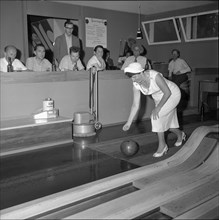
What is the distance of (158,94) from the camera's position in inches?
135

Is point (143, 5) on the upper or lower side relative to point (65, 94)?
upper

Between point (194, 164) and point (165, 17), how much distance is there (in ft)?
18.2

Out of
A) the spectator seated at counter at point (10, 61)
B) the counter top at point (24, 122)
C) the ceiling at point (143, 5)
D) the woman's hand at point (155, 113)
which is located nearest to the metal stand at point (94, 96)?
the counter top at point (24, 122)

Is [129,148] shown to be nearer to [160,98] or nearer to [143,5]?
[160,98]

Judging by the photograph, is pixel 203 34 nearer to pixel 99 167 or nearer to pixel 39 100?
pixel 39 100

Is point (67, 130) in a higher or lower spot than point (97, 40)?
lower

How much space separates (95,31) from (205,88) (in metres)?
2.90

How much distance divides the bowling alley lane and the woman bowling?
50 centimetres

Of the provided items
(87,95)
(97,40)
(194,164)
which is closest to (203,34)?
(97,40)

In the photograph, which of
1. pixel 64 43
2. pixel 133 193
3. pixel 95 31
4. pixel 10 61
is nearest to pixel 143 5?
pixel 95 31

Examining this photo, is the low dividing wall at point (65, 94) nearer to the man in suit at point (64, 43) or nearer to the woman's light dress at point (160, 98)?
the woman's light dress at point (160, 98)

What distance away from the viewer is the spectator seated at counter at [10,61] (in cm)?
417

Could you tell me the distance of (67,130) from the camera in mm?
3980

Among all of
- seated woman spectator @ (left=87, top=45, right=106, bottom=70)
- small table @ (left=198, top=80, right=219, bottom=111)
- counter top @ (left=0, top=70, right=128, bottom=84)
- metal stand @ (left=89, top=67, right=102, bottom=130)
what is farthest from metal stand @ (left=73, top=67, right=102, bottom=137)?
small table @ (left=198, top=80, right=219, bottom=111)
